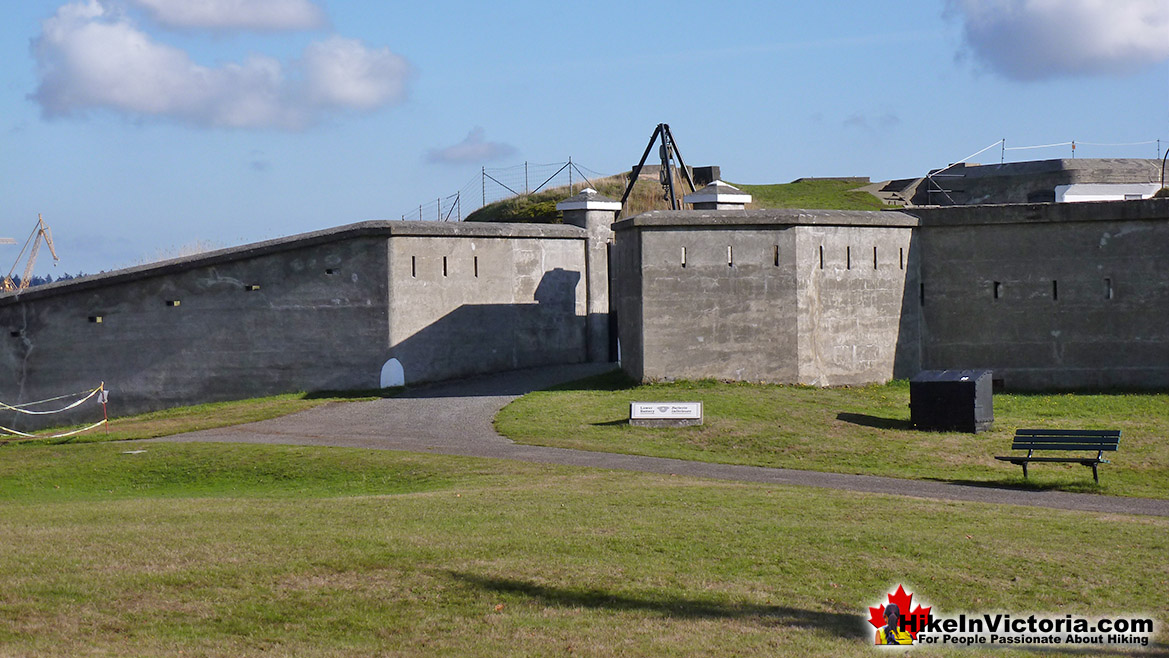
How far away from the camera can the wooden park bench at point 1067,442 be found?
1995cm

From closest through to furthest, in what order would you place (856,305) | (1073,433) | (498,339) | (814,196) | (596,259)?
(1073,433) → (856,305) → (498,339) → (596,259) → (814,196)

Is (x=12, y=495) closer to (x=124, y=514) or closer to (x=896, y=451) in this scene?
(x=124, y=514)

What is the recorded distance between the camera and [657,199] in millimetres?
46156

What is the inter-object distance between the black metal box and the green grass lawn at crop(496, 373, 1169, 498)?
1.20 ft

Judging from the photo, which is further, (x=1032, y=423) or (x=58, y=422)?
(x=58, y=422)

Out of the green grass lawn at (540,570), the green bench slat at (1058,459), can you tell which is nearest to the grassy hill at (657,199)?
the green bench slat at (1058,459)

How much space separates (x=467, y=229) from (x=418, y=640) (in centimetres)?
2361

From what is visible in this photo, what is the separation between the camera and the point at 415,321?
31.5 m

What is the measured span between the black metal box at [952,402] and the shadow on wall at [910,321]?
5.97 metres

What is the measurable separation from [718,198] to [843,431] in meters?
14.6

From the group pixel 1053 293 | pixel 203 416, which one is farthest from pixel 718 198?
pixel 203 416

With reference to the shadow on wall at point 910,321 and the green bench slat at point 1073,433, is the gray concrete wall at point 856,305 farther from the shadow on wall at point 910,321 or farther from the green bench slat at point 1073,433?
the green bench slat at point 1073,433

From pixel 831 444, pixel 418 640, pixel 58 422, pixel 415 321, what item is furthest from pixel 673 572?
pixel 58 422

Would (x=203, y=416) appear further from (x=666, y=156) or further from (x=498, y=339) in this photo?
(x=666, y=156)
